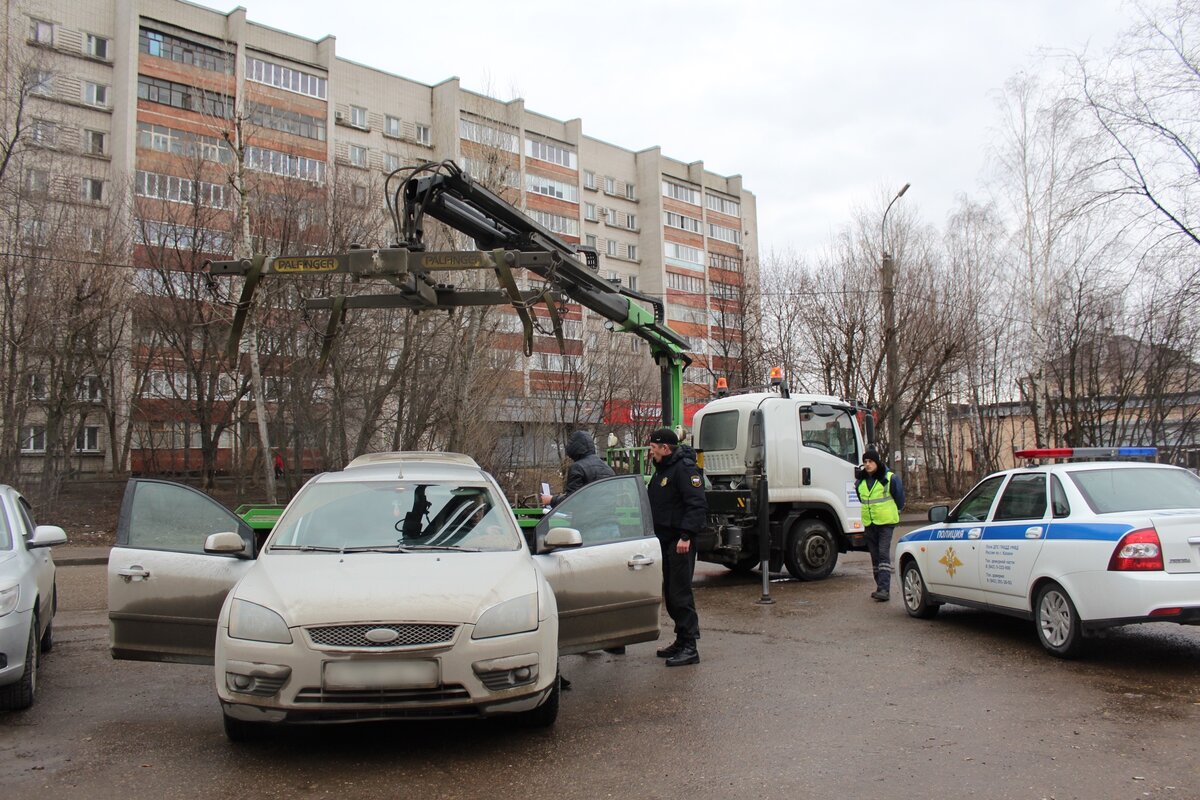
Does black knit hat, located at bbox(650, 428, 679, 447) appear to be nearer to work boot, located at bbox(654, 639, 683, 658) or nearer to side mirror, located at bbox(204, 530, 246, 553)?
work boot, located at bbox(654, 639, 683, 658)

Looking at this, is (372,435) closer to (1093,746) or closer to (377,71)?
(1093,746)

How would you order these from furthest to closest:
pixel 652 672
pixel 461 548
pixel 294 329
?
pixel 294 329 → pixel 652 672 → pixel 461 548

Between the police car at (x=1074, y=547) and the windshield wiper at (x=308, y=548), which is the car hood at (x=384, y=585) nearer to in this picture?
the windshield wiper at (x=308, y=548)

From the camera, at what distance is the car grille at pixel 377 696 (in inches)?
174

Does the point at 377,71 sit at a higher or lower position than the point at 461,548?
higher

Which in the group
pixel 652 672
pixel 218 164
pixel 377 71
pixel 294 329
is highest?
pixel 377 71

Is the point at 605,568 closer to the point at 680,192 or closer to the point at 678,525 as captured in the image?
the point at 678,525

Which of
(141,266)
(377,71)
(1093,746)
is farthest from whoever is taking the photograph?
(377,71)

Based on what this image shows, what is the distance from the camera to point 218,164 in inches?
1080

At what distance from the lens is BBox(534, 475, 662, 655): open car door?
5.91 m

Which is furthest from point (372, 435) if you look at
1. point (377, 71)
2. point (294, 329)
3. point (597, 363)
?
point (377, 71)

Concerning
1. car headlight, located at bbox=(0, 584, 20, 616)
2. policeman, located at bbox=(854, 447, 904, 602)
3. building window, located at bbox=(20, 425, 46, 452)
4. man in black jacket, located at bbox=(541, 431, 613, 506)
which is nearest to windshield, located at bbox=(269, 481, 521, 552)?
car headlight, located at bbox=(0, 584, 20, 616)

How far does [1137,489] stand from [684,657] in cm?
398

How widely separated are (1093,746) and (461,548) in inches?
151
